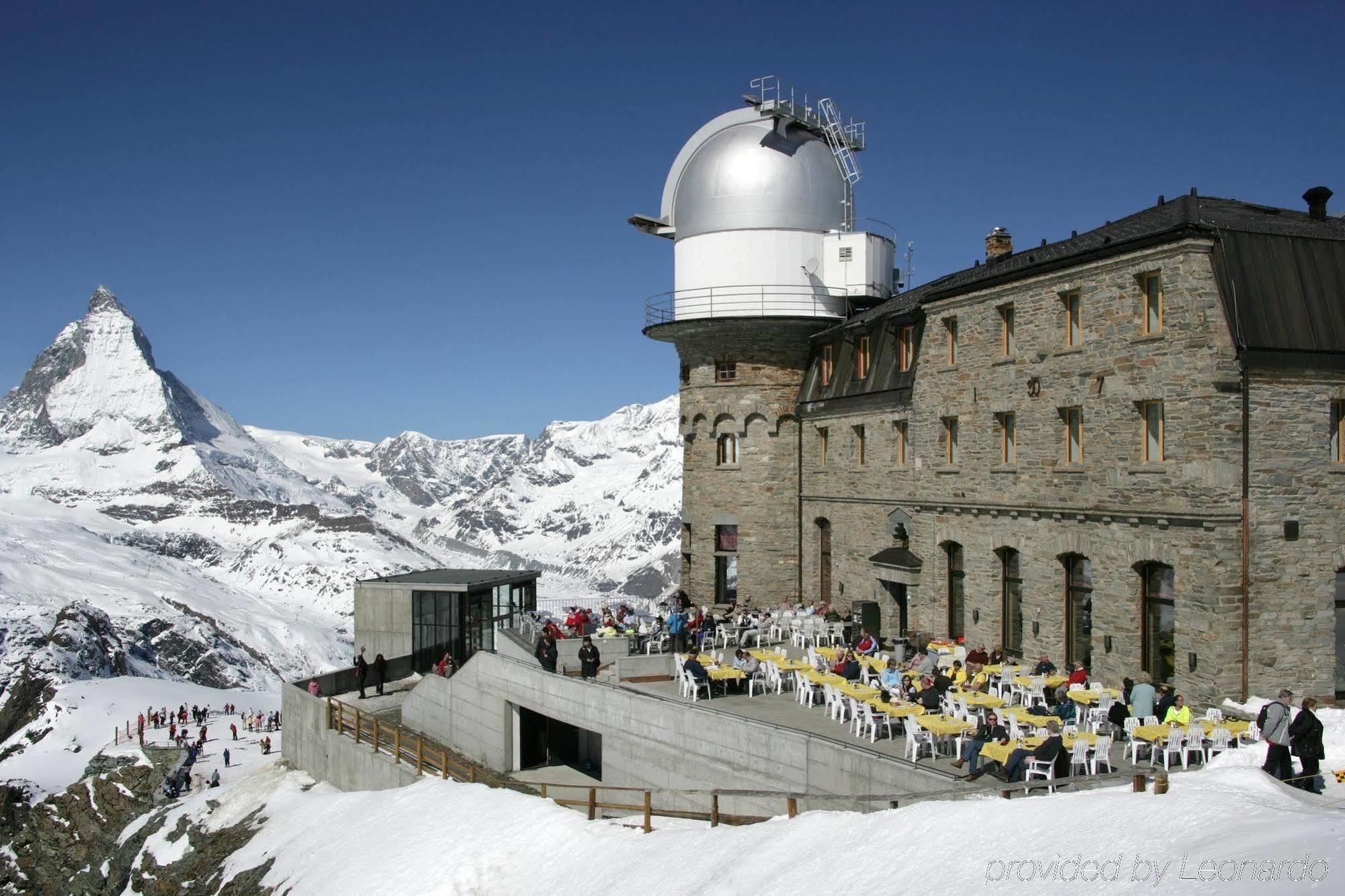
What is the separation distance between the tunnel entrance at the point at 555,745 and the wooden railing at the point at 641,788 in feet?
3.83

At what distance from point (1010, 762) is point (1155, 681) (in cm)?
617

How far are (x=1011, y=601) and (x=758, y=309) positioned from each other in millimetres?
12615

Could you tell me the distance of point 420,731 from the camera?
27000 mm

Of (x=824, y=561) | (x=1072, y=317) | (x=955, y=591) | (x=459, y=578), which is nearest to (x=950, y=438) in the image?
(x=955, y=591)

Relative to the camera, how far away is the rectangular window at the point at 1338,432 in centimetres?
1833

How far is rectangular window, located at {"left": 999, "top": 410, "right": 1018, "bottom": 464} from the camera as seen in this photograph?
22.9 meters

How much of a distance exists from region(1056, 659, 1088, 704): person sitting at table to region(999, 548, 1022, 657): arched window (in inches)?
94.9

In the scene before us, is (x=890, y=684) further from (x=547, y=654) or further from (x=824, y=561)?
(x=824, y=561)

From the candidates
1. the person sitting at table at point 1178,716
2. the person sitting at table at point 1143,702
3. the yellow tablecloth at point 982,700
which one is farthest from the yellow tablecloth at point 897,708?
the person sitting at table at point 1178,716

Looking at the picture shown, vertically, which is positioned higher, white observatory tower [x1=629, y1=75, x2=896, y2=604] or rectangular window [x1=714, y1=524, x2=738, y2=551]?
white observatory tower [x1=629, y1=75, x2=896, y2=604]

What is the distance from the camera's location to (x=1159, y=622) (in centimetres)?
1905

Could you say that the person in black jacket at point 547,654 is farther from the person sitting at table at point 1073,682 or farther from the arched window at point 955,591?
the person sitting at table at point 1073,682

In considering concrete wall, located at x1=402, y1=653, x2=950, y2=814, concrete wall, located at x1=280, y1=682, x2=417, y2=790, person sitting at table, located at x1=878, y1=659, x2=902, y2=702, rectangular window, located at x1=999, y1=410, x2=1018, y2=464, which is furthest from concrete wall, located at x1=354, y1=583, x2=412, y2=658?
rectangular window, located at x1=999, y1=410, x2=1018, y2=464

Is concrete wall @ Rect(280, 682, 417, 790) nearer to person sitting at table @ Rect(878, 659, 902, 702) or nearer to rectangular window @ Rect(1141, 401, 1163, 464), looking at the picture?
person sitting at table @ Rect(878, 659, 902, 702)
